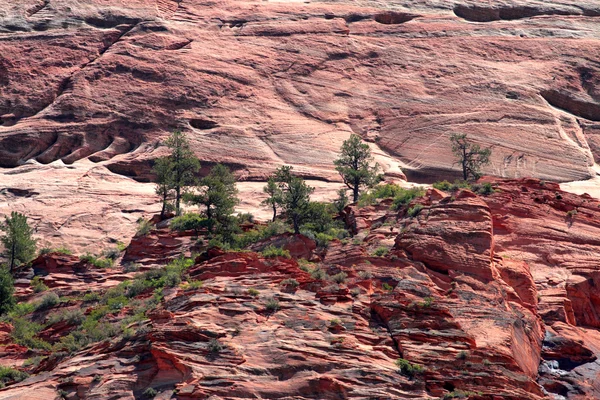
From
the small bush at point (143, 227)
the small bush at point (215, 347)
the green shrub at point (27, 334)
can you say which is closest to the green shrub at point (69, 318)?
the green shrub at point (27, 334)

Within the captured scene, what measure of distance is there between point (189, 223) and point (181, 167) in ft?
28.2

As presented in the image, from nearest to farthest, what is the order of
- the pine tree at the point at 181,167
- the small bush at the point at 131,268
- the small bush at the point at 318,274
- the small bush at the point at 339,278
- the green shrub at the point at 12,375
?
the green shrub at the point at 12,375 → the small bush at the point at 339,278 → the small bush at the point at 318,274 → the small bush at the point at 131,268 → the pine tree at the point at 181,167

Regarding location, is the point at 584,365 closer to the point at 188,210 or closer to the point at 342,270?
the point at 342,270

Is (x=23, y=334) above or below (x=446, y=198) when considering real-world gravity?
below

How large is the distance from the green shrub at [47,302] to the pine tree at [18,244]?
7578mm

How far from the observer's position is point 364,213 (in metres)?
49.5

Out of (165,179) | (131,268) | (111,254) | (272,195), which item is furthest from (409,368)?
(165,179)

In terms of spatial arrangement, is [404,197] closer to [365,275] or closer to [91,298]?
[365,275]

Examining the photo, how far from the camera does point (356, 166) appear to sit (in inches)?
2413

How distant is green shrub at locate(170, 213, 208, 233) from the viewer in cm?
4997

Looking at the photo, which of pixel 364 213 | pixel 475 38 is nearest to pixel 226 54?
pixel 475 38

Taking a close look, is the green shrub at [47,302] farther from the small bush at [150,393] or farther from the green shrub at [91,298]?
the small bush at [150,393]

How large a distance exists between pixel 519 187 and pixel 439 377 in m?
18.2

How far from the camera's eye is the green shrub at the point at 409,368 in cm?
3234
